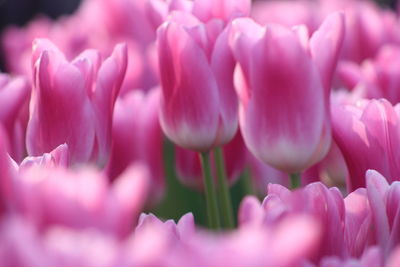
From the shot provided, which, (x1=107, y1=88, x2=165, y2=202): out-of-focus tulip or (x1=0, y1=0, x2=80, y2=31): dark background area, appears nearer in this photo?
(x1=107, y1=88, x2=165, y2=202): out-of-focus tulip

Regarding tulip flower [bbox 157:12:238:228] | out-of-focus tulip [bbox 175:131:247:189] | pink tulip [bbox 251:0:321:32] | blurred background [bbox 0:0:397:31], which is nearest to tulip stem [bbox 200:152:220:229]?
tulip flower [bbox 157:12:238:228]

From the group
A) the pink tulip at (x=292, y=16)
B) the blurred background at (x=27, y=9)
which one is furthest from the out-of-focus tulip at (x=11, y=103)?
the blurred background at (x=27, y=9)

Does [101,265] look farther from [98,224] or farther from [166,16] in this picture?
[166,16]

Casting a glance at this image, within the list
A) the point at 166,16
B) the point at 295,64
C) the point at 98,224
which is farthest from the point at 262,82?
the point at 98,224

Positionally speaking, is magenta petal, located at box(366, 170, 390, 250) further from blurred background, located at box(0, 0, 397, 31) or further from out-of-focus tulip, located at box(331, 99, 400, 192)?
blurred background, located at box(0, 0, 397, 31)

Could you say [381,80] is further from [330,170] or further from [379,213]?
[379,213]

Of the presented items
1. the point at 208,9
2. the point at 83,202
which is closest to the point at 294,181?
the point at 208,9
